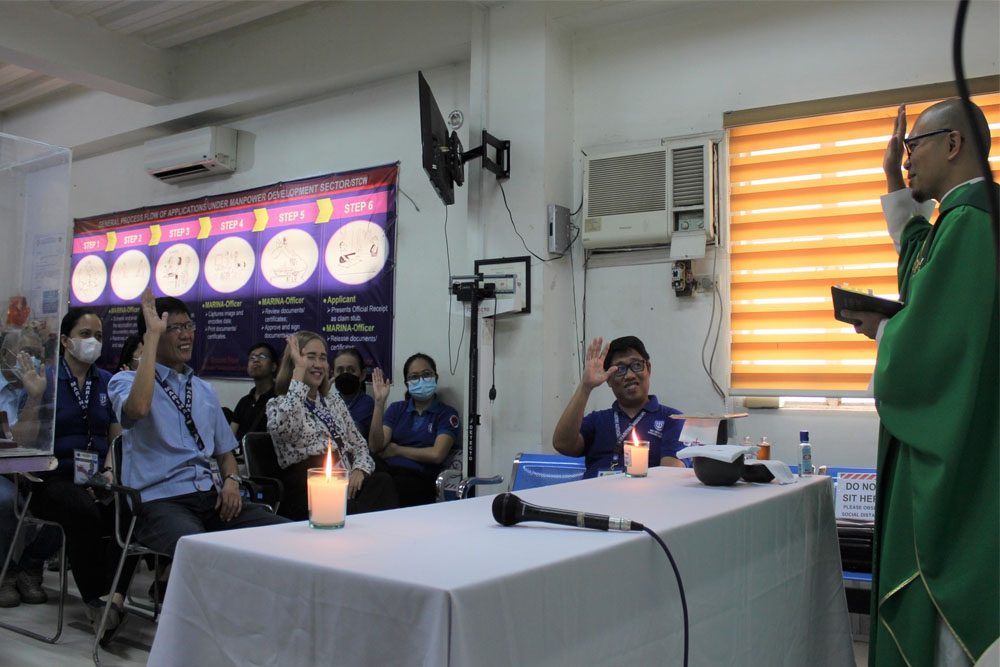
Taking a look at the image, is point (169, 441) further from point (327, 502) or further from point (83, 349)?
point (327, 502)

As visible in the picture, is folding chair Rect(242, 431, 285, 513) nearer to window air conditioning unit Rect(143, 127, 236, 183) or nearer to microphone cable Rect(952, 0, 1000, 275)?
window air conditioning unit Rect(143, 127, 236, 183)

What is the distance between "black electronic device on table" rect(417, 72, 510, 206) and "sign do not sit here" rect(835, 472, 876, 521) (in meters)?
2.44

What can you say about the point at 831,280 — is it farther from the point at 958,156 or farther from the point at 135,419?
the point at 135,419

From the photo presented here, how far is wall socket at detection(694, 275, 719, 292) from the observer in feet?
13.8

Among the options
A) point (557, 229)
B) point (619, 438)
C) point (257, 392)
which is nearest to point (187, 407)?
point (619, 438)

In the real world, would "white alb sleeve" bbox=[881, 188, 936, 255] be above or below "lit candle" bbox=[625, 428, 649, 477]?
above

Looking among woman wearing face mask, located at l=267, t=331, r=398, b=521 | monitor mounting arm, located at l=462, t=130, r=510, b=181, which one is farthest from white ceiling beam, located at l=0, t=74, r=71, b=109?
woman wearing face mask, located at l=267, t=331, r=398, b=521

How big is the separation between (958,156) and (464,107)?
3778 mm

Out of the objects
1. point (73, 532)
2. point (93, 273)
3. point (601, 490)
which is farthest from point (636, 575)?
point (93, 273)

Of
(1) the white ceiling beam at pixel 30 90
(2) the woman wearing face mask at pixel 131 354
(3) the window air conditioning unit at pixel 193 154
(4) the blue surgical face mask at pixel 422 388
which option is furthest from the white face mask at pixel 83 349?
(1) the white ceiling beam at pixel 30 90

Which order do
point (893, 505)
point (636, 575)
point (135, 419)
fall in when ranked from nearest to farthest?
point (636, 575) → point (893, 505) → point (135, 419)

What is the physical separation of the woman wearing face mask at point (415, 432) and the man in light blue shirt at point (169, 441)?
1.38 meters

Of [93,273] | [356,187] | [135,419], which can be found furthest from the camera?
[93,273]

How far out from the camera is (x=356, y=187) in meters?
5.53
